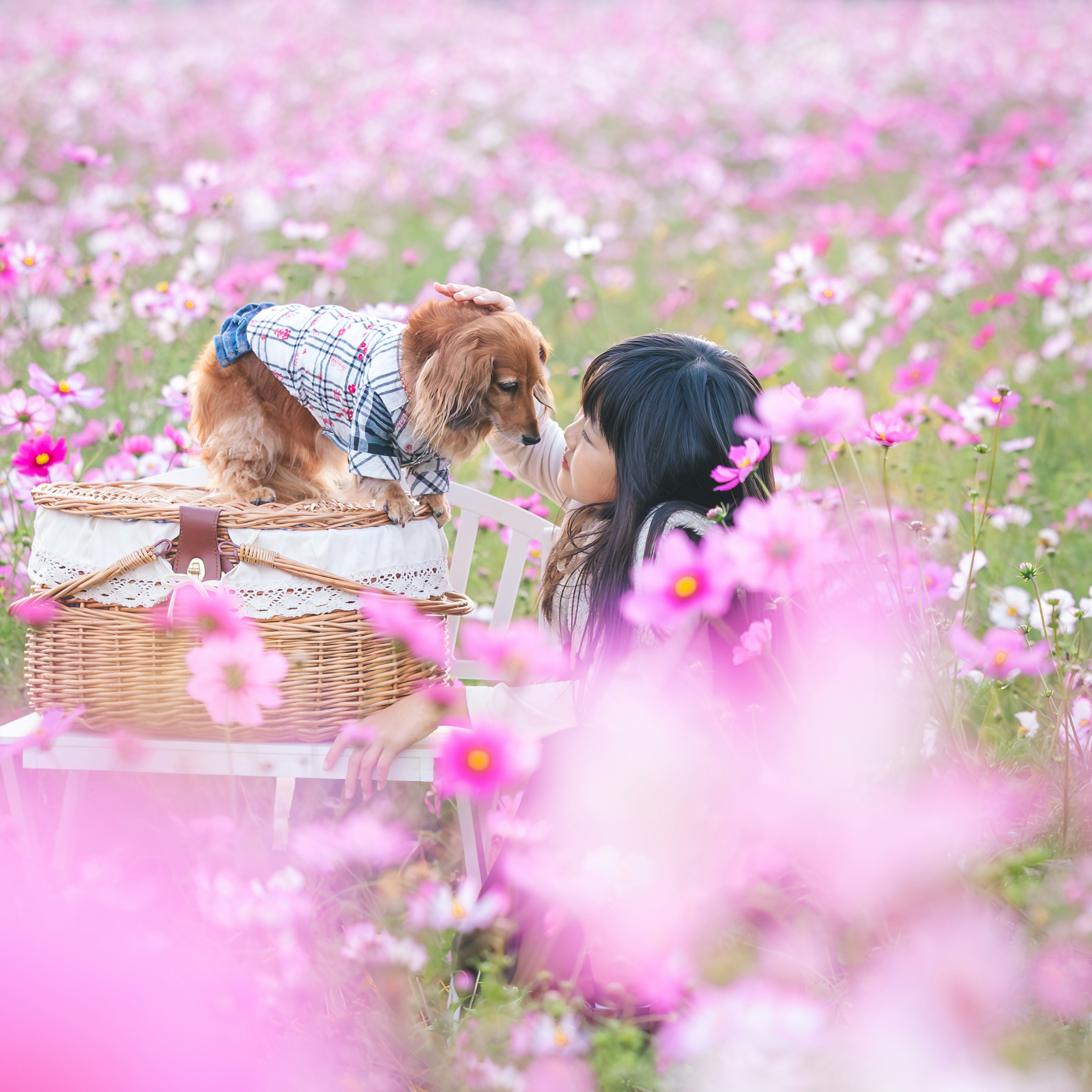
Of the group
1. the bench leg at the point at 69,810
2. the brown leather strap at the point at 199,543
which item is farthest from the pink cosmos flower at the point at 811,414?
the bench leg at the point at 69,810

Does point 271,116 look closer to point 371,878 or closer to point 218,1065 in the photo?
point 371,878

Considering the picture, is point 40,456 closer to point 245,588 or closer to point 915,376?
point 245,588

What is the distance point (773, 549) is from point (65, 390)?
5.71 ft

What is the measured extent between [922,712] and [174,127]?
292 inches

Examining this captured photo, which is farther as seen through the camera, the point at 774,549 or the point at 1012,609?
the point at 1012,609

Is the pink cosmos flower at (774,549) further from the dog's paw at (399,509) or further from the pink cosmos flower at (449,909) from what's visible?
the dog's paw at (399,509)

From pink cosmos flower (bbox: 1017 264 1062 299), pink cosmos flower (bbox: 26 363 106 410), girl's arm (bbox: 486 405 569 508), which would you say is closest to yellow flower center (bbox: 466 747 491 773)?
girl's arm (bbox: 486 405 569 508)

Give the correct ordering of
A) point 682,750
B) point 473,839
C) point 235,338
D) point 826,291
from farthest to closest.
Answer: point 826,291 < point 235,338 < point 473,839 < point 682,750

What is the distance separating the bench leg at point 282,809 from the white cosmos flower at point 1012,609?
1.42m

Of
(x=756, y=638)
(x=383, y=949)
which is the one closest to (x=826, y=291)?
(x=756, y=638)

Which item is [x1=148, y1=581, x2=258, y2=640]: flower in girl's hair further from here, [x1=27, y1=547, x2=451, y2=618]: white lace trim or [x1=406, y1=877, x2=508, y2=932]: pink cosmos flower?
[x1=406, y1=877, x2=508, y2=932]: pink cosmos flower

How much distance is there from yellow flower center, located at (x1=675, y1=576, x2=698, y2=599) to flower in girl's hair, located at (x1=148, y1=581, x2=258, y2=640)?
0.54 meters

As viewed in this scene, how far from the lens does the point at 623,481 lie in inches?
70.4

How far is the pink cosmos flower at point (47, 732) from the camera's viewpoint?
1.39m
